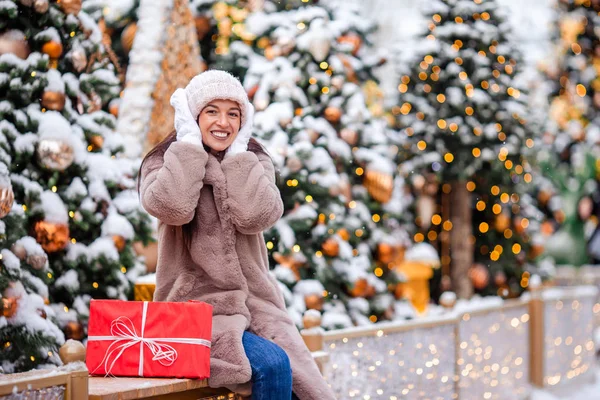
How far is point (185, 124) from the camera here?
3.13 meters

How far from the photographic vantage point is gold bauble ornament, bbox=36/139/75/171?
13.3 ft

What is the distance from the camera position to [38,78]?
13.5 ft

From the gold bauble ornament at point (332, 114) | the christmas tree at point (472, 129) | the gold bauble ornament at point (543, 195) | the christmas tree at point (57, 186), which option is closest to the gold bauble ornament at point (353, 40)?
the gold bauble ornament at point (332, 114)

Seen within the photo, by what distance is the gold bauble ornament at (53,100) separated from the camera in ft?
13.6

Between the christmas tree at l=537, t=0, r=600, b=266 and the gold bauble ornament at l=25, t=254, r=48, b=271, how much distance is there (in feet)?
35.5

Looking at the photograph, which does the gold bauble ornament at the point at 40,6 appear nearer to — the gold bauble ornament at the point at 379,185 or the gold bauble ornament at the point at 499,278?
the gold bauble ornament at the point at 379,185

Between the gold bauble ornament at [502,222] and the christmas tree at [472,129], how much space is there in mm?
11

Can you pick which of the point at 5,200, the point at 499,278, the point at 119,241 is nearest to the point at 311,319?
the point at 119,241

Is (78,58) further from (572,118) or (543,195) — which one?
(572,118)

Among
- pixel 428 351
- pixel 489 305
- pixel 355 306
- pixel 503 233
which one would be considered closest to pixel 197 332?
pixel 428 351

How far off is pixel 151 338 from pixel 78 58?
2072mm

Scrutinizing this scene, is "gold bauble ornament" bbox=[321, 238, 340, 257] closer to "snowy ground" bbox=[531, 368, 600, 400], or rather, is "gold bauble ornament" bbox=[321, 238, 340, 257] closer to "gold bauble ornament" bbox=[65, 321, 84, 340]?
"gold bauble ornament" bbox=[65, 321, 84, 340]

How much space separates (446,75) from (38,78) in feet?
17.5

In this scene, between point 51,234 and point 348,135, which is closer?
point 51,234
